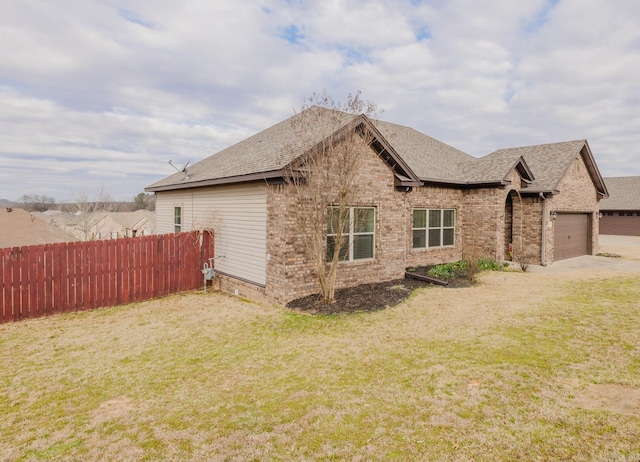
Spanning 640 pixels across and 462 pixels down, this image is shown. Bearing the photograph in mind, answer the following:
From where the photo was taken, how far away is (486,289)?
11156 mm

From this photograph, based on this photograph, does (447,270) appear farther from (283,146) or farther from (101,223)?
(101,223)

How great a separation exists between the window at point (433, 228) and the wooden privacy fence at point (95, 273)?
8.41 metres

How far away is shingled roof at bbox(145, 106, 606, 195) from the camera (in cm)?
994

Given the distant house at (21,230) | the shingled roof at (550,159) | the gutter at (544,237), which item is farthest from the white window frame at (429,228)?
the distant house at (21,230)

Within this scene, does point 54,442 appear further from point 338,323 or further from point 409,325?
point 409,325

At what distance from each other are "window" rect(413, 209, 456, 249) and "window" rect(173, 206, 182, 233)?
31.8ft

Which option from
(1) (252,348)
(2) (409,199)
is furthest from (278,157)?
(2) (409,199)

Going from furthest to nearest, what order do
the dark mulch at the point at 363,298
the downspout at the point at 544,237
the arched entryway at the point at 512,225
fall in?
1. the arched entryway at the point at 512,225
2. the downspout at the point at 544,237
3. the dark mulch at the point at 363,298

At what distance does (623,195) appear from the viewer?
35844mm

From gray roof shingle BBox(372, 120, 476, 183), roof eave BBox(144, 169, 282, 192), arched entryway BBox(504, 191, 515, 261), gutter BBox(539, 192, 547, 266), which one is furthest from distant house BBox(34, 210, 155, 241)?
gutter BBox(539, 192, 547, 266)

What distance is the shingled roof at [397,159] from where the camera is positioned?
9938 mm

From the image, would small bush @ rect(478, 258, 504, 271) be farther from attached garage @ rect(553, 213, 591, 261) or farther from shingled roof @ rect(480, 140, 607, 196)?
attached garage @ rect(553, 213, 591, 261)

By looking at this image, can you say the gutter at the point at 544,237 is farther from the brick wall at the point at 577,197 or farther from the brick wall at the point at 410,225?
the brick wall at the point at 577,197

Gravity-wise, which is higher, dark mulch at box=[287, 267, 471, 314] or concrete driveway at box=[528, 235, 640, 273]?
concrete driveway at box=[528, 235, 640, 273]
